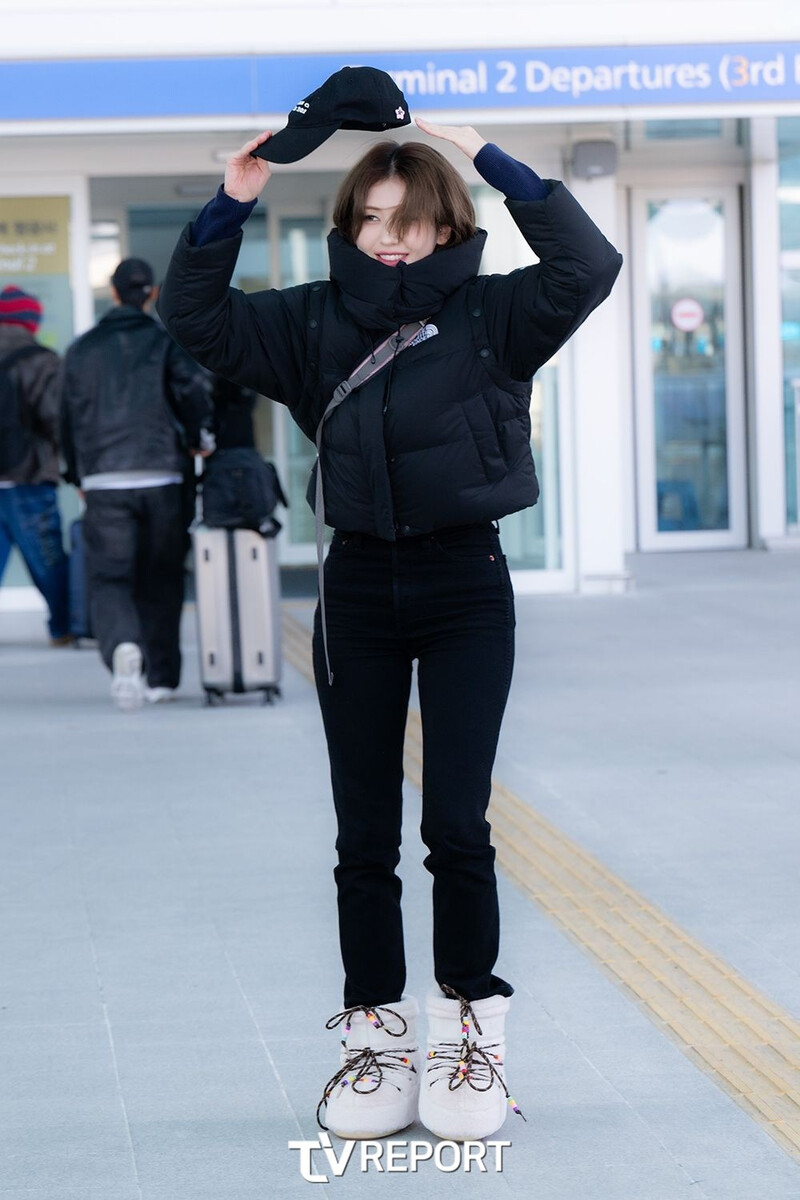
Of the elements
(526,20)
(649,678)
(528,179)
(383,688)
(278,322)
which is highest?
(526,20)

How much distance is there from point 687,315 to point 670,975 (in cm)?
1135

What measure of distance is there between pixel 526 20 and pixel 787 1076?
307 inches

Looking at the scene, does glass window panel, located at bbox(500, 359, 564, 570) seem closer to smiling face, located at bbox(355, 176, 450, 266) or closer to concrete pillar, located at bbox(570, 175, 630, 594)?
concrete pillar, located at bbox(570, 175, 630, 594)

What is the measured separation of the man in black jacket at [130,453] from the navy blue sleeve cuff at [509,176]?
500cm

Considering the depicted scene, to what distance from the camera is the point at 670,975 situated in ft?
14.0

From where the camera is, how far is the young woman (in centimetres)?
326

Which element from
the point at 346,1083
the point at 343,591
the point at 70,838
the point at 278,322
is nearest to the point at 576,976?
the point at 346,1083

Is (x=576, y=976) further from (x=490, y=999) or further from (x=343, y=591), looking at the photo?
(x=343, y=591)

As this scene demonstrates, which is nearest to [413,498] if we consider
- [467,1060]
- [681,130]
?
[467,1060]

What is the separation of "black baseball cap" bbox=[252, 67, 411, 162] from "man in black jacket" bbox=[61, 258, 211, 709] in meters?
5.00

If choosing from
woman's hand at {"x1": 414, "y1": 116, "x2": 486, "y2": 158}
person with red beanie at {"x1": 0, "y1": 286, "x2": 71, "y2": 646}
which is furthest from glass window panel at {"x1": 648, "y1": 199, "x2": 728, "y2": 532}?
woman's hand at {"x1": 414, "y1": 116, "x2": 486, "y2": 158}

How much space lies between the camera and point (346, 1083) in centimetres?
335

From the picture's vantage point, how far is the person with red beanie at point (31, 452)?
10297 millimetres

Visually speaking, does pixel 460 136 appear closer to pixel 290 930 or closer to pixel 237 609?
pixel 290 930
